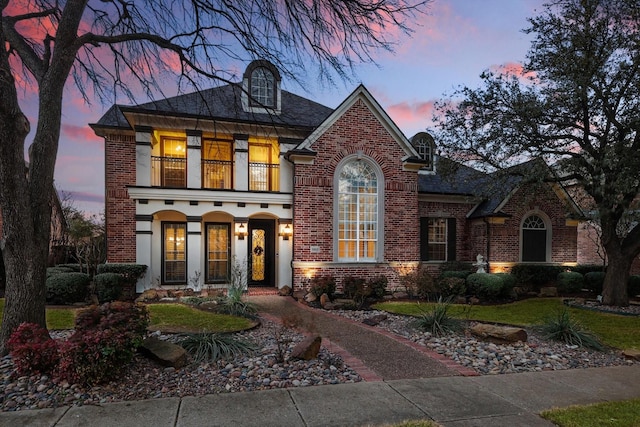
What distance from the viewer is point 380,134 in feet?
A: 42.0

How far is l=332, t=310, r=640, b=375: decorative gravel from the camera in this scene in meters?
5.65

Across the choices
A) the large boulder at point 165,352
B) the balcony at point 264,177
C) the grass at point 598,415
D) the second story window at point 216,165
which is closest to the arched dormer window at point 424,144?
the balcony at point 264,177

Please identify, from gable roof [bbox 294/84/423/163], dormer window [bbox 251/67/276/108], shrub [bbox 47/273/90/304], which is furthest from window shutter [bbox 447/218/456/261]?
shrub [bbox 47/273/90/304]

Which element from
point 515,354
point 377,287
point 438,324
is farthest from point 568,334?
point 377,287

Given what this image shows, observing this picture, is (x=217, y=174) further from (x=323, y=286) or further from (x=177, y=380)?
(x=177, y=380)

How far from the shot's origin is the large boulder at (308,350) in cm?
537

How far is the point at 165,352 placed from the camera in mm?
5074

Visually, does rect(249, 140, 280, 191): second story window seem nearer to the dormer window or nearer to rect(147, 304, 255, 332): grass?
the dormer window

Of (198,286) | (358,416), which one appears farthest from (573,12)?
(198,286)

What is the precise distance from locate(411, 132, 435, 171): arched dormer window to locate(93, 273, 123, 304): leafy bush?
13083 millimetres

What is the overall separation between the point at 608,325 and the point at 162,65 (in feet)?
37.2

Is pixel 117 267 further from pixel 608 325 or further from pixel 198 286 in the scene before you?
pixel 608 325

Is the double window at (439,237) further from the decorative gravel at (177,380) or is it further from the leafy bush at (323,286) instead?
the decorative gravel at (177,380)

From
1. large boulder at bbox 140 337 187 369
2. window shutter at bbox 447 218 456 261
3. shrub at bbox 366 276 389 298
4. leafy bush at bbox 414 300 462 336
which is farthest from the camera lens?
window shutter at bbox 447 218 456 261
